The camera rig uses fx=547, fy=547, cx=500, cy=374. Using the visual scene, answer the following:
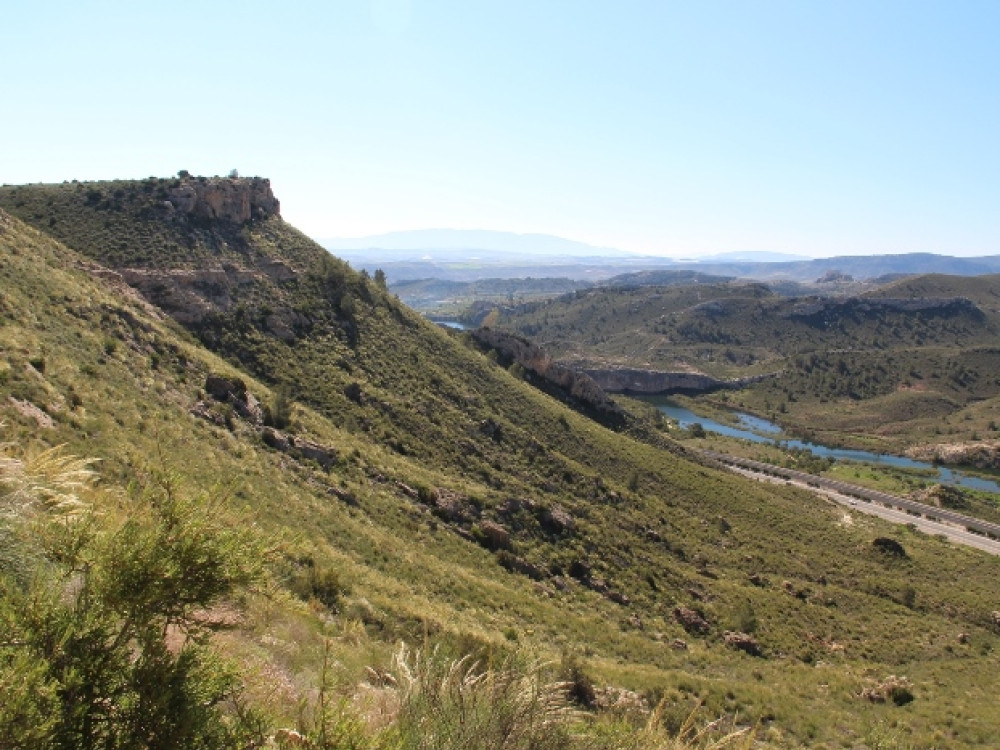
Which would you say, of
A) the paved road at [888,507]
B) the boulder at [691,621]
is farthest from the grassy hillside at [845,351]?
the boulder at [691,621]

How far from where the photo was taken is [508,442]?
3894 cm

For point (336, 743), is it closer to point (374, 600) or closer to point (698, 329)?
point (374, 600)

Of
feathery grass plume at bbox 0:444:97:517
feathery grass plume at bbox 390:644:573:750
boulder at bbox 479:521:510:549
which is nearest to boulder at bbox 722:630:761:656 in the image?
boulder at bbox 479:521:510:549

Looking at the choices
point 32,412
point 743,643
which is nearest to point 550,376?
point 743,643

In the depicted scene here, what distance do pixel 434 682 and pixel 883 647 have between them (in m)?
32.4

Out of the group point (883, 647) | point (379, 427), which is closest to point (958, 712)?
point (883, 647)

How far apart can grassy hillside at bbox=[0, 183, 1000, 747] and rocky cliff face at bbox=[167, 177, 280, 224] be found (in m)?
1.97

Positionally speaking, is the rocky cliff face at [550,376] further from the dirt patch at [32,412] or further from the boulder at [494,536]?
the dirt patch at [32,412]

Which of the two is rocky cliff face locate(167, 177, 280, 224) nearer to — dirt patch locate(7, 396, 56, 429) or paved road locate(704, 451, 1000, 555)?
dirt patch locate(7, 396, 56, 429)

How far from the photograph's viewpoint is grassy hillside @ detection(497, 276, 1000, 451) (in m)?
115

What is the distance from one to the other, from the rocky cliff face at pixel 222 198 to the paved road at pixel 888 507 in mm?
66264

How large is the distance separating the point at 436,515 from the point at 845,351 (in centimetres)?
15356

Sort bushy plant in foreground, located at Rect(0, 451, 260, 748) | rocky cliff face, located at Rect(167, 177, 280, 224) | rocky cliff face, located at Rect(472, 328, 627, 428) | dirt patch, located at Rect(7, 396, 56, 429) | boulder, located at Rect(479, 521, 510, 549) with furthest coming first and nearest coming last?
rocky cliff face, located at Rect(472, 328, 627, 428) < rocky cliff face, located at Rect(167, 177, 280, 224) < boulder, located at Rect(479, 521, 510, 549) < dirt patch, located at Rect(7, 396, 56, 429) < bushy plant in foreground, located at Rect(0, 451, 260, 748)

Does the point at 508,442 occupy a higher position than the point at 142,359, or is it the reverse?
the point at 142,359
